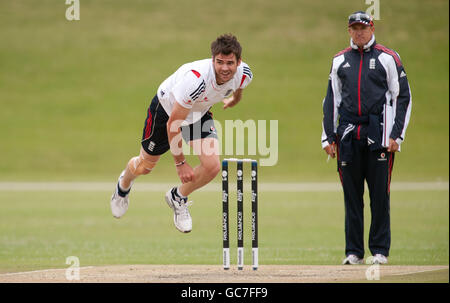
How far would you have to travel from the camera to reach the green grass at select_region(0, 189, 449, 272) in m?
10.7

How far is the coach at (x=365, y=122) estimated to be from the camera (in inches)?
350

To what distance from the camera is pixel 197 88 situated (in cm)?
806

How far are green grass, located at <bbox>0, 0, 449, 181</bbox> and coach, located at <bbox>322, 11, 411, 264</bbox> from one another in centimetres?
2241

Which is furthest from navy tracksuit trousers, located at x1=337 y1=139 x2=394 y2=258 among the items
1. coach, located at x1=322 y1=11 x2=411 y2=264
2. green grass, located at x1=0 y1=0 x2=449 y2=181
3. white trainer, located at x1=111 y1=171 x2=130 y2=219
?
green grass, located at x1=0 y1=0 x2=449 y2=181

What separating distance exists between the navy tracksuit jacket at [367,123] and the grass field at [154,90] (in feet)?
21.4

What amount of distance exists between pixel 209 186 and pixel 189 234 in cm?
1280

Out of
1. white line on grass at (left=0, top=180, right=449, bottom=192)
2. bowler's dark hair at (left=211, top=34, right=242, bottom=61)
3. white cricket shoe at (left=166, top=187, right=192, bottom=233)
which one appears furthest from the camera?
white line on grass at (left=0, top=180, right=449, bottom=192)

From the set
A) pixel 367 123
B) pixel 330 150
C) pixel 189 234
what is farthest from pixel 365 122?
pixel 189 234

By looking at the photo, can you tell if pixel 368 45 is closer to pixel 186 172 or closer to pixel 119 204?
pixel 186 172

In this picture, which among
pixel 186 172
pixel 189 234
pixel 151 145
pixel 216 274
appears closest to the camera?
pixel 216 274

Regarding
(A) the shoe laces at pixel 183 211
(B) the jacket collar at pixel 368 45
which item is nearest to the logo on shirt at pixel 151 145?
(A) the shoe laces at pixel 183 211

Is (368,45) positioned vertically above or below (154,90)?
above

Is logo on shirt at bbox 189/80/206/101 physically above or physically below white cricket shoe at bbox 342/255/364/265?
above

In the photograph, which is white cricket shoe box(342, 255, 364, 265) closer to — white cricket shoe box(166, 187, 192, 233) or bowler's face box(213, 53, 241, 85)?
white cricket shoe box(166, 187, 192, 233)
